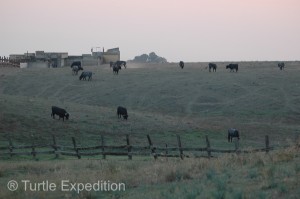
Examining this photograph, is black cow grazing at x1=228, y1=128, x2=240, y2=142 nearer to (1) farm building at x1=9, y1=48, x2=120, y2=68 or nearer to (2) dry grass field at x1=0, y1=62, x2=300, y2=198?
(2) dry grass field at x1=0, y1=62, x2=300, y2=198

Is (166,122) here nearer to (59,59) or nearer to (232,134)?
(232,134)

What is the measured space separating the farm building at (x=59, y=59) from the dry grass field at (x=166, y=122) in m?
18.1

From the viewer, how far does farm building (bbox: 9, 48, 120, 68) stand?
109m

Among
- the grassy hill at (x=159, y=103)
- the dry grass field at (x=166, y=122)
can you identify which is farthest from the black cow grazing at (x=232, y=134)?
the dry grass field at (x=166, y=122)

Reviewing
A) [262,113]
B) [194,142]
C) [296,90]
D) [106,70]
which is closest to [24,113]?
[194,142]

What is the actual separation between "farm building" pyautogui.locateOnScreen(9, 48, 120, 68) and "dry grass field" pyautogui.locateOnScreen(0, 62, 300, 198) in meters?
18.1

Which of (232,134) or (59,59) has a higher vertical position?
(59,59)

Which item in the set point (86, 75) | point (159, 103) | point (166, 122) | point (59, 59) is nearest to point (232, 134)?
point (166, 122)

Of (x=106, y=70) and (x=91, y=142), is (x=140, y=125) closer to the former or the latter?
(x=91, y=142)

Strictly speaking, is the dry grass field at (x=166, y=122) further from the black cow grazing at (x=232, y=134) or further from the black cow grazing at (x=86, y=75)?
the black cow grazing at (x=86, y=75)

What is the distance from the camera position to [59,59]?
11088 centimetres

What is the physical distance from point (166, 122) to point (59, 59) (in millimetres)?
Result: 69519

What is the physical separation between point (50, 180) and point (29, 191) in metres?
1.42

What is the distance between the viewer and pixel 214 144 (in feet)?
120
